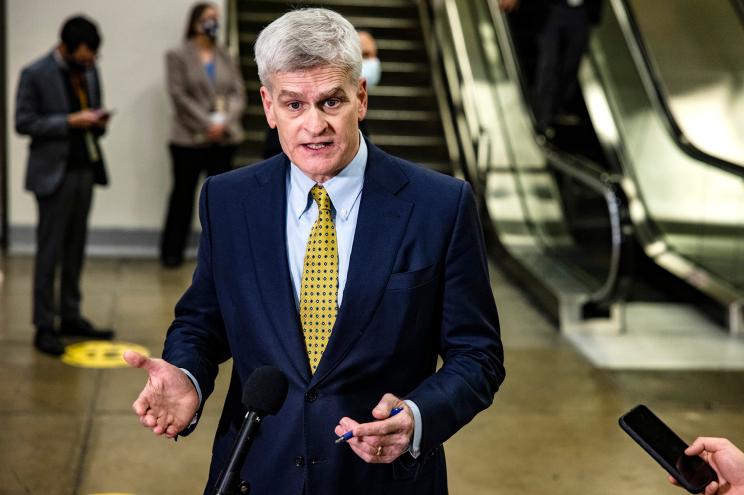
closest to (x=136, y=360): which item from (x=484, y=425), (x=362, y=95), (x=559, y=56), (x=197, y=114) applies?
(x=362, y=95)

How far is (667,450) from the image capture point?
2.41 metres

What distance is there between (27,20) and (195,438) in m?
5.55

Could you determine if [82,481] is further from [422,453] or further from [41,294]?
[422,453]

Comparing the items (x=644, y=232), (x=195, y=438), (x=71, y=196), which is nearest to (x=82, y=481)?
(x=195, y=438)

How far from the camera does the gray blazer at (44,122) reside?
6.98 meters

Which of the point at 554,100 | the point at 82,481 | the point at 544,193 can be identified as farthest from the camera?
the point at 554,100

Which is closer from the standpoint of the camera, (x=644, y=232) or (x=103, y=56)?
(x=644, y=232)

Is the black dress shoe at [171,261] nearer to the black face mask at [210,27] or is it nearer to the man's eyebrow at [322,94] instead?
the black face mask at [210,27]

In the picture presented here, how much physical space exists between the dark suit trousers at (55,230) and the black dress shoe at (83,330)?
262mm

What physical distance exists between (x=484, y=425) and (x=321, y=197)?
381cm

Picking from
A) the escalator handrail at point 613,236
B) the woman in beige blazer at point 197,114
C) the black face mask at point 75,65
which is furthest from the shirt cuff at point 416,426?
the woman in beige blazer at point 197,114

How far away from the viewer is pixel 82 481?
17.1 feet

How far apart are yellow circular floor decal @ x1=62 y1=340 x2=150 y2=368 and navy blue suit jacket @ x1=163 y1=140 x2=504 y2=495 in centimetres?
452

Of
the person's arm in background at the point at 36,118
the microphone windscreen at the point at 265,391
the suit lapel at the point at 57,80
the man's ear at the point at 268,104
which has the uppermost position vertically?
the man's ear at the point at 268,104
